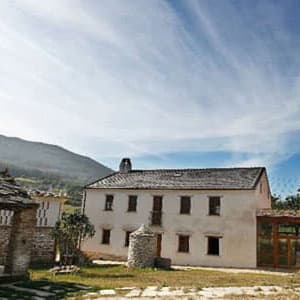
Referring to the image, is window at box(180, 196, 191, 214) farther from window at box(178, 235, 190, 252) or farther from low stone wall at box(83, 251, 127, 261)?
low stone wall at box(83, 251, 127, 261)

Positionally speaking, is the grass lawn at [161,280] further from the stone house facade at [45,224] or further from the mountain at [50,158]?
the mountain at [50,158]

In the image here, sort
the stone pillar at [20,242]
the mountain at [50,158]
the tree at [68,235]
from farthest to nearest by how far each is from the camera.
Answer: the mountain at [50,158] < the tree at [68,235] < the stone pillar at [20,242]

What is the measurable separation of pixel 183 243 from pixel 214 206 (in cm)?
358

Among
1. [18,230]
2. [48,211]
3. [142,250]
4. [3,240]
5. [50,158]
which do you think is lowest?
[142,250]

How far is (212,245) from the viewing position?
2617cm

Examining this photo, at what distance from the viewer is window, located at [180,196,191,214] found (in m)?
27.5

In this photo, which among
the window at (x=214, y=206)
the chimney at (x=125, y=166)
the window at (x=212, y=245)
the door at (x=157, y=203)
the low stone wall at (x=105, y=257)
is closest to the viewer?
the window at (x=212, y=245)

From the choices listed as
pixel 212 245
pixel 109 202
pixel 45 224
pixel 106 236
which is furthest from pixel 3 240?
pixel 212 245

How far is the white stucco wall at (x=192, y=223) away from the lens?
2512 centimetres

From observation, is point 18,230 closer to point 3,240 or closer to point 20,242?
point 20,242

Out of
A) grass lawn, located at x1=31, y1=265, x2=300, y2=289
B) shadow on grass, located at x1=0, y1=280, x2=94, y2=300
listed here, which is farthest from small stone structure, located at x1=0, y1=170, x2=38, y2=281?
grass lawn, located at x1=31, y1=265, x2=300, y2=289

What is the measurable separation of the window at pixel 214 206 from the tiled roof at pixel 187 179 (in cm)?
84

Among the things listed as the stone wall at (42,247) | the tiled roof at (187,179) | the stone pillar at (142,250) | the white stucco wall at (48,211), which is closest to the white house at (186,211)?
the tiled roof at (187,179)

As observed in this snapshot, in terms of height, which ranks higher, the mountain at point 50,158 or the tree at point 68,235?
the mountain at point 50,158
